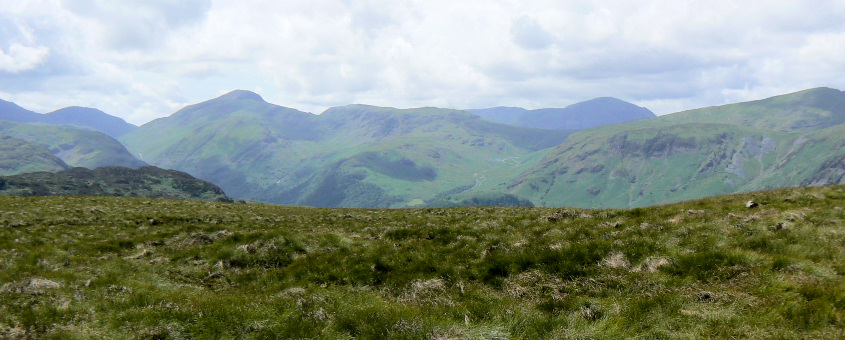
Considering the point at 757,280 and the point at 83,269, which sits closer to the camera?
the point at 757,280

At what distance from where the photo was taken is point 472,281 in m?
13.5

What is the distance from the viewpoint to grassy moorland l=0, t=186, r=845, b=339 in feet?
27.9

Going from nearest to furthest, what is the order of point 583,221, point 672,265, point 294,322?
point 294,322 → point 672,265 → point 583,221

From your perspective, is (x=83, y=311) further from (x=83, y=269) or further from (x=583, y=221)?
(x=583, y=221)

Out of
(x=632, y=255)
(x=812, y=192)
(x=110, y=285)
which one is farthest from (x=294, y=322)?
(x=812, y=192)

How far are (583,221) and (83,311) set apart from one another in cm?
2162

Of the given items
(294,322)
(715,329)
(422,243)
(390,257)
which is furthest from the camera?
(422,243)

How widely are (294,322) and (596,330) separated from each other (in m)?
6.97

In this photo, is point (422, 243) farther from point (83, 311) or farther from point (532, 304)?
point (83, 311)

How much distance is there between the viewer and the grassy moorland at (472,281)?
8.50m

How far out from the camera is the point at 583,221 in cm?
2145

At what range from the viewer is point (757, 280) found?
Result: 32.8 feet

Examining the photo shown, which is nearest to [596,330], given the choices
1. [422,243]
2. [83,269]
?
[422,243]

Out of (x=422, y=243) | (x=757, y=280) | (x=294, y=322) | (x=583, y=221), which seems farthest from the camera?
(x=583, y=221)
